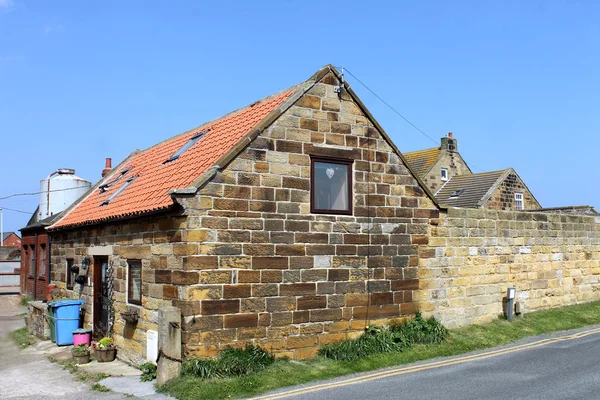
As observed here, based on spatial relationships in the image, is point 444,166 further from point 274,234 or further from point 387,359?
point 274,234

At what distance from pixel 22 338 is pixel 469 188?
23.9 m

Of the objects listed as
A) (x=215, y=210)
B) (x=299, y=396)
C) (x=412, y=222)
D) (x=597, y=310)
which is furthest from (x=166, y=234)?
(x=597, y=310)

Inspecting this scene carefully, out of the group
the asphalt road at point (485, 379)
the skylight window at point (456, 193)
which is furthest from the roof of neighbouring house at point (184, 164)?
the skylight window at point (456, 193)

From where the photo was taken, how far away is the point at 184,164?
1313cm

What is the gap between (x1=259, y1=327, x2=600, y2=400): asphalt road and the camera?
895 cm

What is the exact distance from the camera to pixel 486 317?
14953 millimetres

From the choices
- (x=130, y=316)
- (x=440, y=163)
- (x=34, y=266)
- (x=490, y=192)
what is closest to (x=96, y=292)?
(x=130, y=316)

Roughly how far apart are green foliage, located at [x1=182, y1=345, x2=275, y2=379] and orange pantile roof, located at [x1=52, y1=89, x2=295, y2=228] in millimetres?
2863

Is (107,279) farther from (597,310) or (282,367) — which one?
(597,310)

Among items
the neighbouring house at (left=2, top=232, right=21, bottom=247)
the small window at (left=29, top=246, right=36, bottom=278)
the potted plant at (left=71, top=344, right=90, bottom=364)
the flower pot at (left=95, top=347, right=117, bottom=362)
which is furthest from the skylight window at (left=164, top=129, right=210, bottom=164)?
the neighbouring house at (left=2, top=232, right=21, bottom=247)

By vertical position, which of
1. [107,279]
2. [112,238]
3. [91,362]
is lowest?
[91,362]

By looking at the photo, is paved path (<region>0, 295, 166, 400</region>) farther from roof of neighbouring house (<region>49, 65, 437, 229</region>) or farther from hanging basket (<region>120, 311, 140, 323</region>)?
roof of neighbouring house (<region>49, 65, 437, 229</region>)

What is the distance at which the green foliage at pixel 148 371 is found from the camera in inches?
413

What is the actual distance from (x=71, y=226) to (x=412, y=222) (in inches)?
371
